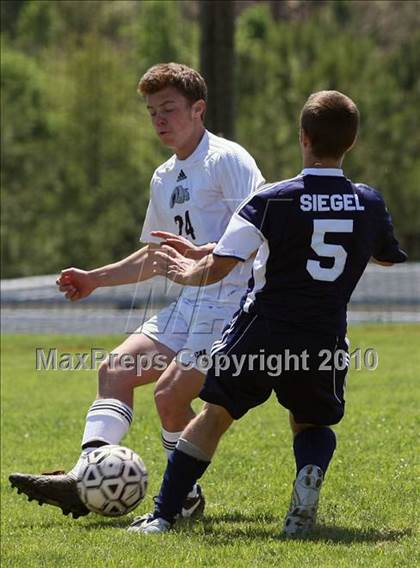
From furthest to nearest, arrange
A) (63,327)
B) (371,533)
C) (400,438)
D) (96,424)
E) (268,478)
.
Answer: (63,327) < (400,438) < (268,478) < (96,424) < (371,533)

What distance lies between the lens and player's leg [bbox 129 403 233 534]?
591 cm

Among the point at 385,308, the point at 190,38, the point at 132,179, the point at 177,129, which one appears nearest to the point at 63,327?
the point at 385,308

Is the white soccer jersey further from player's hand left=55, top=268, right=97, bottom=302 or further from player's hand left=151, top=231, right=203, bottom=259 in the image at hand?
player's hand left=151, top=231, right=203, bottom=259

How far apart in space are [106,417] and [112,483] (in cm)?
54

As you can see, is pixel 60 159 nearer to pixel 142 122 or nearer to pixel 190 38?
pixel 142 122

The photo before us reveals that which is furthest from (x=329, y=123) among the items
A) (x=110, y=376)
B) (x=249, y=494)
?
(x=249, y=494)

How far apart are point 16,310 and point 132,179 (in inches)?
750

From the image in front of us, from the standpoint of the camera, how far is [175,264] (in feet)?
19.2

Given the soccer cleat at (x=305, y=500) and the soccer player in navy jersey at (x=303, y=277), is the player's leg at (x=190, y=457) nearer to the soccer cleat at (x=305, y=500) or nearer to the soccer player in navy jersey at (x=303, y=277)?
the soccer player in navy jersey at (x=303, y=277)

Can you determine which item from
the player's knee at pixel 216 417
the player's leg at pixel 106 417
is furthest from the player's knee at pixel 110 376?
the player's knee at pixel 216 417

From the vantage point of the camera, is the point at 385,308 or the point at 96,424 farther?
the point at 385,308

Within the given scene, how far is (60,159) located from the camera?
42.3m

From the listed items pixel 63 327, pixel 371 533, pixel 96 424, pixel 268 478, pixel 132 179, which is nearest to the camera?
pixel 371 533

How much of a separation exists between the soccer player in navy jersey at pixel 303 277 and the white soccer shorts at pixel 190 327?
27.2 inches
